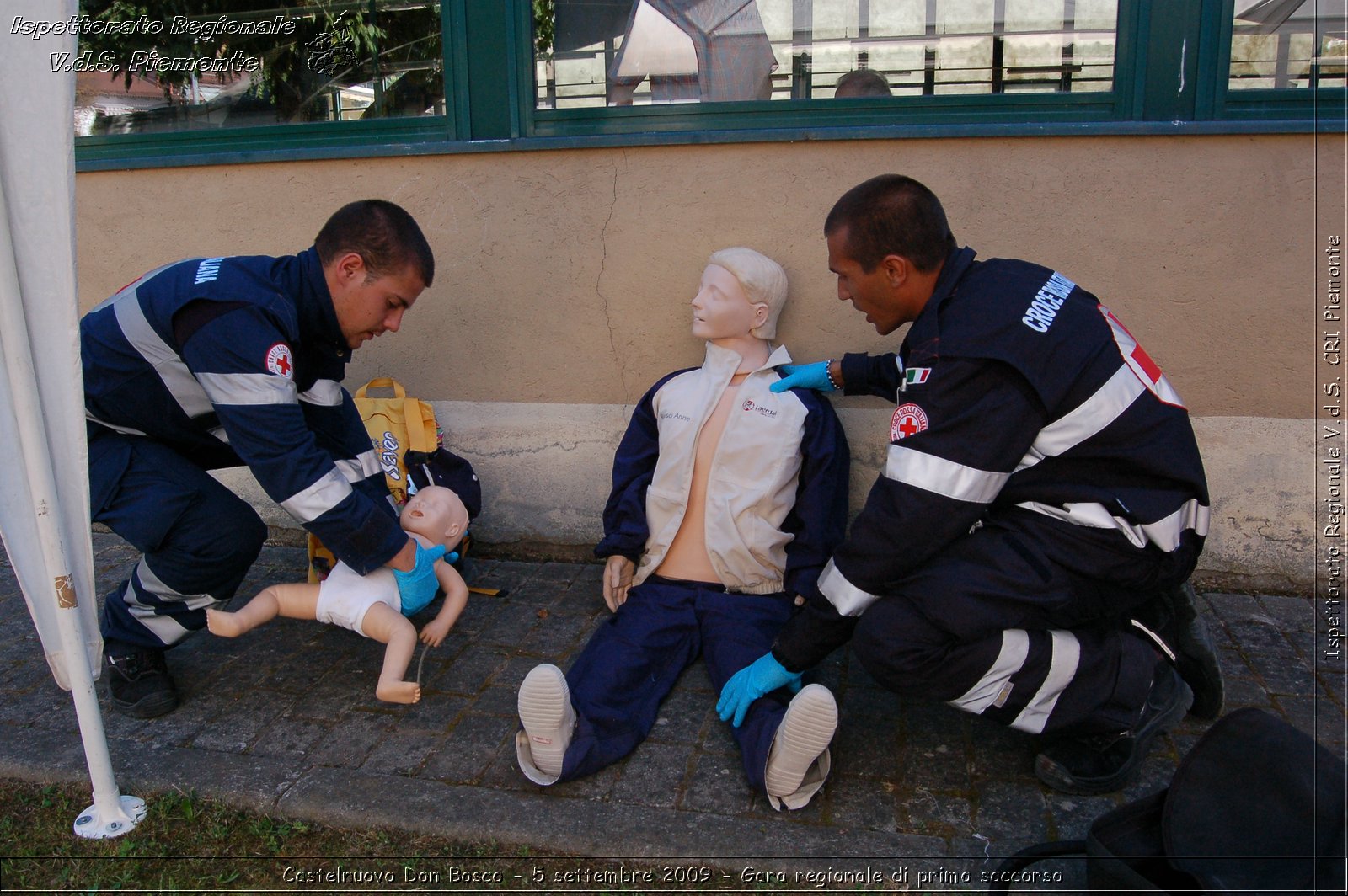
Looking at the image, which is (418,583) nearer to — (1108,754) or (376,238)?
(376,238)

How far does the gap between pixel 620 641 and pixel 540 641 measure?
1.54ft

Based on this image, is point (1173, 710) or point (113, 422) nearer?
point (1173, 710)

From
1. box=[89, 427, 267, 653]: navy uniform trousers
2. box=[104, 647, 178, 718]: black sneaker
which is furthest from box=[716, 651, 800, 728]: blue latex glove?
box=[104, 647, 178, 718]: black sneaker

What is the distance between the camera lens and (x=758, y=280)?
11.3ft

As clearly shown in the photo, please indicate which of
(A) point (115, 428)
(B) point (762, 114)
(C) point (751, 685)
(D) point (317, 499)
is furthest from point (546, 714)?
(B) point (762, 114)

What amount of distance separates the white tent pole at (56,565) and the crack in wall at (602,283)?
81.6 inches

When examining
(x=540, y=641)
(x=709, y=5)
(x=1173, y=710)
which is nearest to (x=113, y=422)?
(x=540, y=641)

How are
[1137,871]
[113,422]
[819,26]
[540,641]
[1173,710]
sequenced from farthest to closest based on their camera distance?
[819,26] < [540,641] < [113,422] < [1173,710] < [1137,871]

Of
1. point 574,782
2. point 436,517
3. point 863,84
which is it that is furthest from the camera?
point 863,84

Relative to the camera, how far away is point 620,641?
3004 mm

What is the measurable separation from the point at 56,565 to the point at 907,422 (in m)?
2.06

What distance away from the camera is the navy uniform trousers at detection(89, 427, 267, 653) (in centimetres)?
284

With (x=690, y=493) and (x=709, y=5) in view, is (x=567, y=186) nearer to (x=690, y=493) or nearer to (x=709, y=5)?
(x=709, y=5)

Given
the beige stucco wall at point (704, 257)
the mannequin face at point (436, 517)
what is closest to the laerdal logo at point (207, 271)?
the mannequin face at point (436, 517)
